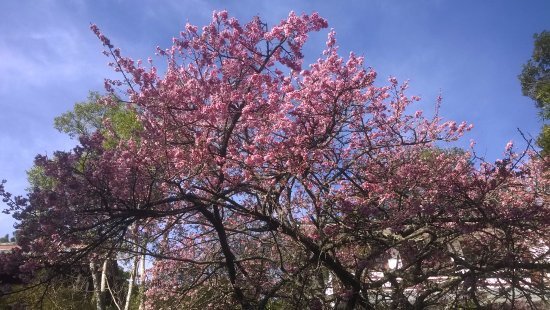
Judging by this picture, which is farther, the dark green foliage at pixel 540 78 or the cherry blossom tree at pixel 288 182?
the dark green foliage at pixel 540 78

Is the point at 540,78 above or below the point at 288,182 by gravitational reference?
above

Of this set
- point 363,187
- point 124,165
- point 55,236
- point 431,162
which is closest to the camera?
point 55,236

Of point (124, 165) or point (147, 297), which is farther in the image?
point (147, 297)

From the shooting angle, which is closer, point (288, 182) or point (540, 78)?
point (288, 182)

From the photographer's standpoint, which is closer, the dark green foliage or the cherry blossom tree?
the cherry blossom tree

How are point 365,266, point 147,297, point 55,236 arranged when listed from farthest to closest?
point 147,297
point 365,266
point 55,236

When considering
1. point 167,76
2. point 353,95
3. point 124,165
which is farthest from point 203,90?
point 353,95

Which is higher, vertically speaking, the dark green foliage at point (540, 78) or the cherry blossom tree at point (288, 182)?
the dark green foliage at point (540, 78)

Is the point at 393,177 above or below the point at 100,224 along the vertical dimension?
above

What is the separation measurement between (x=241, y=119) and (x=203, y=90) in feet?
2.13

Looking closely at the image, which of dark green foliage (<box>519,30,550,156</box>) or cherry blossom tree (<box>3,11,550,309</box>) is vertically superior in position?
dark green foliage (<box>519,30,550,156</box>)

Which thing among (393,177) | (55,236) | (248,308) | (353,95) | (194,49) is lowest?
(248,308)

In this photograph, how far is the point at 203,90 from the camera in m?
5.86

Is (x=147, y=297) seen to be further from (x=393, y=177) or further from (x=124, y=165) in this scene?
(x=393, y=177)
